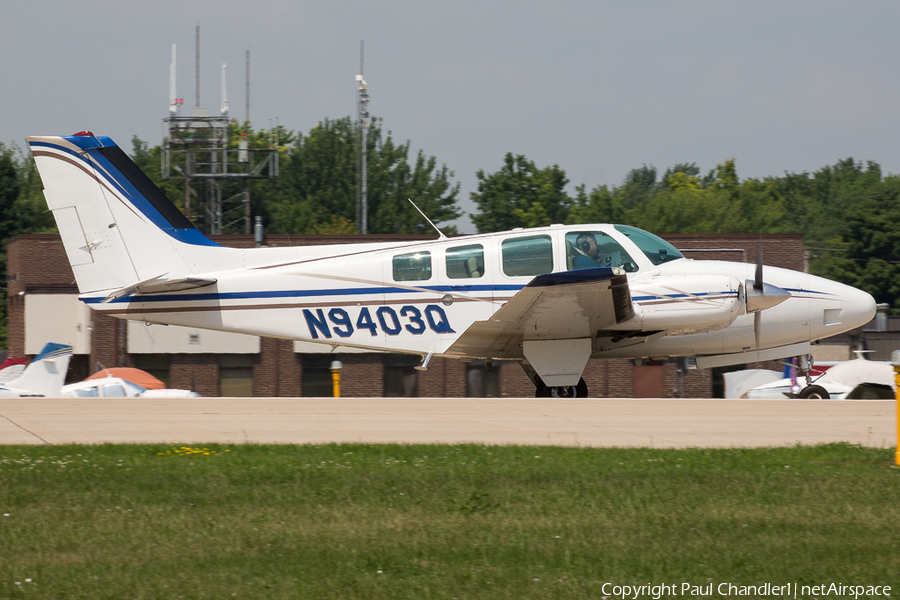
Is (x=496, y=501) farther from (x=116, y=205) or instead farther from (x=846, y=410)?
(x=116, y=205)

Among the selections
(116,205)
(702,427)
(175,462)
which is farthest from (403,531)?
(116,205)

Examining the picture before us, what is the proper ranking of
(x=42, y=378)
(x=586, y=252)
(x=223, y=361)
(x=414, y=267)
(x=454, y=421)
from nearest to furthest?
(x=454, y=421), (x=586, y=252), (x=414, y=267), (x=42, y=378), (x=223, y=361)

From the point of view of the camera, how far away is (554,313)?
13.4 meters

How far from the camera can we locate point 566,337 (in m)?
14.0

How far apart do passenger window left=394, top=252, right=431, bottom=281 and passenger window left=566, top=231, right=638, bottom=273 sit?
217 centimetres

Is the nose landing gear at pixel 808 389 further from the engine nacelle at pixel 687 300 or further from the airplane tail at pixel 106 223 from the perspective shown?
the airplane tail at pixel 106 223

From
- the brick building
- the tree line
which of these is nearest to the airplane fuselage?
the brick building

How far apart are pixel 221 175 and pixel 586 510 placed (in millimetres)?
34150

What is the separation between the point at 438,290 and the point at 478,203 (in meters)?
65.3

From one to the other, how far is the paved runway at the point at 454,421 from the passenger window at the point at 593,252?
7.07ft

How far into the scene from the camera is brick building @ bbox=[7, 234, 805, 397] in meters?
29.8

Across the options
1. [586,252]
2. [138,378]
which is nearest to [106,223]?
[586,252]

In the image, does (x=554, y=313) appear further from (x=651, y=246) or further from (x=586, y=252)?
(x=651, y=246)

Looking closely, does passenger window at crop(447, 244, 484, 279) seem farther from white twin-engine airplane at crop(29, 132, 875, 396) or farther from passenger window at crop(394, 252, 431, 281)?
passenger window at crop(394, 252, 431, 281)
